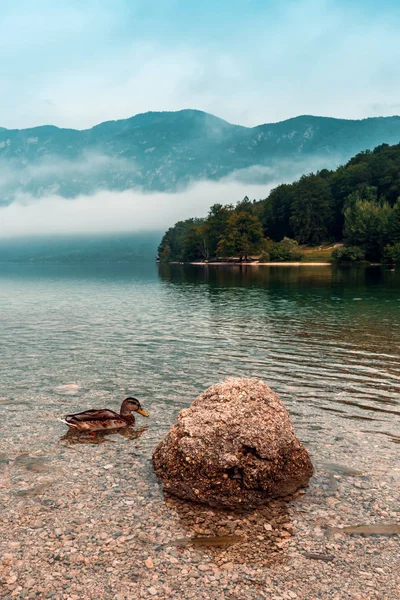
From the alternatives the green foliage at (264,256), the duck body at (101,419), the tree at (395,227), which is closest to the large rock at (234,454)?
the duck body at (101,419)

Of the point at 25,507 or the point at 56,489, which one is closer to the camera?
the point at 25,507

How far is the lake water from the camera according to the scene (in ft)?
38.5

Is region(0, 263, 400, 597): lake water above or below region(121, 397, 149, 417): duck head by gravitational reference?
below

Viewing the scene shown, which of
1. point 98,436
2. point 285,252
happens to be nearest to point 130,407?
point 98,436

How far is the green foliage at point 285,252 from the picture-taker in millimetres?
191525

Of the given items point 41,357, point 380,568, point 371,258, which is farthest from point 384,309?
point 371,258

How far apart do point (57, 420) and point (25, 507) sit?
18.8ft

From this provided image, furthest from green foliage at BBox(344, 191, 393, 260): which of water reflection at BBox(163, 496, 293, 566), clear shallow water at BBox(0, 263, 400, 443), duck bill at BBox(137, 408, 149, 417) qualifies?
water reflection at BBox(163, 496, 293, 566)

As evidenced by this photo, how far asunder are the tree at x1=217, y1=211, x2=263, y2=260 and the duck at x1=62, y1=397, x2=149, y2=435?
7152 inches

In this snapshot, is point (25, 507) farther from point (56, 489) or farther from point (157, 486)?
point (157, 486)

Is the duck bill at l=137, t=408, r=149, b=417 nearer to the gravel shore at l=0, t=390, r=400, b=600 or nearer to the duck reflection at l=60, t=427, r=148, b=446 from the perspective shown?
the duck reflection at l=60, t=427, r=148, b=446

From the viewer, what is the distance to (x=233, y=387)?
40.3 feet

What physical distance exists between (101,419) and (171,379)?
694 cm

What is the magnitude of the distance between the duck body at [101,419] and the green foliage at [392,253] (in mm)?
149563
